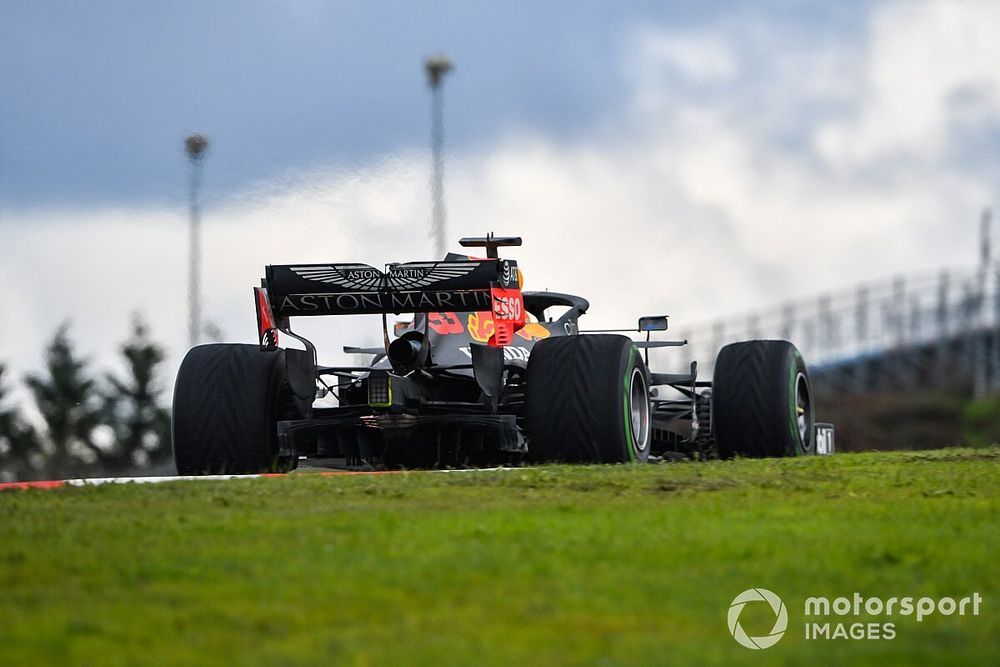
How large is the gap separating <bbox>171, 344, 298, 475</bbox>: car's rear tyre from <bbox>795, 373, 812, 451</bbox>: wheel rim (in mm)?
5004

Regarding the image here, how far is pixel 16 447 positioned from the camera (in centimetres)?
3447

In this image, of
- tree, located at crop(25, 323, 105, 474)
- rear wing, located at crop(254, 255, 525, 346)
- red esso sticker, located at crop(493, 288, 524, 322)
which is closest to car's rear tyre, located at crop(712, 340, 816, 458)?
red esso sticker, located at crop(493, 288, 524, 322)

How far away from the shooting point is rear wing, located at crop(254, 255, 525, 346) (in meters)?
11.7

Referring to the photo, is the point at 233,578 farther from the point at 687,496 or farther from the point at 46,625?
the point at 687,496

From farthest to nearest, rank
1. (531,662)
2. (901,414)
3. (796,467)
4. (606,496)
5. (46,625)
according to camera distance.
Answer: (901,414), (796,467), (606,496), (46,625), (531,662)

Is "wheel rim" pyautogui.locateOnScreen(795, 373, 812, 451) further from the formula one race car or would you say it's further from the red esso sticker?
the red esso sticker

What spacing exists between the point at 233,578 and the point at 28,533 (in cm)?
168

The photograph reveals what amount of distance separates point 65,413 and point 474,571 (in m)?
29.9

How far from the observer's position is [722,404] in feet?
A: 44.9

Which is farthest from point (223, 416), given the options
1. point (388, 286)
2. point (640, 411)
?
point (640, 411)

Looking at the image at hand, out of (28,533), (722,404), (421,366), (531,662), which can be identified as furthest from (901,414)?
(531,662)

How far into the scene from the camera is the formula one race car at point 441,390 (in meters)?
11.6

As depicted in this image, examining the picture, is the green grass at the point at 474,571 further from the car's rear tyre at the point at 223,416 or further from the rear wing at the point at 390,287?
the car's rear tyre at the point at 223,416

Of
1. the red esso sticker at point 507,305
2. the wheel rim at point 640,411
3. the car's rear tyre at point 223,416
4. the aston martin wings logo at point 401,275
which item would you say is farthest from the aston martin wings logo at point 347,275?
the wheel rim at point 640,411
